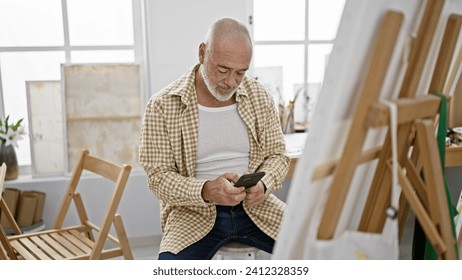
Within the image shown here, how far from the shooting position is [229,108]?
79.3 inches

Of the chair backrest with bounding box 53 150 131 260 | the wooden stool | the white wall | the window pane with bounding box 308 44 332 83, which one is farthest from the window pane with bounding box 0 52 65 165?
the wooden stool

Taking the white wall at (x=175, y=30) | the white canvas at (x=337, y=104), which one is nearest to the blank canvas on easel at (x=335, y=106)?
the white canvas at (x=337, y=104)

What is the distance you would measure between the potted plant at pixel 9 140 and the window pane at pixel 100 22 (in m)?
0.57

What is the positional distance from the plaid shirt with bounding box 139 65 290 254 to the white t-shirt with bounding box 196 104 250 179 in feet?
A: 0.10

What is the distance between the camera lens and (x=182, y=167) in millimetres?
1976

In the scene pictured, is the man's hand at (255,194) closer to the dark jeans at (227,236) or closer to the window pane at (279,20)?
the dark jeans at (227,236)

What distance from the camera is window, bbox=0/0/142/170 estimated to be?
290cm

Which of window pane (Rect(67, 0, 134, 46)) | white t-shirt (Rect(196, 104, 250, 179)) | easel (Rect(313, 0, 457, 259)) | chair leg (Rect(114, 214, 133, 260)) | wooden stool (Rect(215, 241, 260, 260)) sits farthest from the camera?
window pane (Rect(67, 0, 134, 46))

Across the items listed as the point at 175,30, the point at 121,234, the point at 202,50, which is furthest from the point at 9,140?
the point at 202,50

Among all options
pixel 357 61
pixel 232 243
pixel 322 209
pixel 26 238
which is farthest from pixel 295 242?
pixel 26 238

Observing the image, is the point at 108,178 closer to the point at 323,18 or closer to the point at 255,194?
the point at 255,194

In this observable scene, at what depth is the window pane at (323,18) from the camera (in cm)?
332

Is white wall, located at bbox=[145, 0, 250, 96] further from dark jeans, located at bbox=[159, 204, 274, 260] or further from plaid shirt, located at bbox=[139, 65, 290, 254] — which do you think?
dark jeans, located at bbox=[159, 204, 274, 260]
